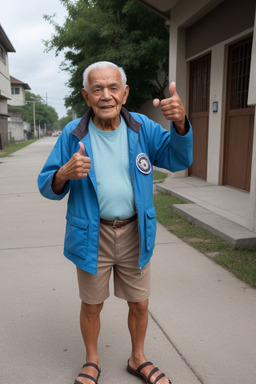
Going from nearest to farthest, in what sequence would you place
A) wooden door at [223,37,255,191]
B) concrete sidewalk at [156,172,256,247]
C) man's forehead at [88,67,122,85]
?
man's forehead at [88,67,122,85] → concrete sidewalk at [156,172,256,247] → wooden door at [223,37,255,191]

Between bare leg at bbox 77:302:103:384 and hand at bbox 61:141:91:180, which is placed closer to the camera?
hand at bbox 61:141:91:180

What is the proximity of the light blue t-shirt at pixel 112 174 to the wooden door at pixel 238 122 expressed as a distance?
540 cm

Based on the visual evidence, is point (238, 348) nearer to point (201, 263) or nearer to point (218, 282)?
point (218, 282)

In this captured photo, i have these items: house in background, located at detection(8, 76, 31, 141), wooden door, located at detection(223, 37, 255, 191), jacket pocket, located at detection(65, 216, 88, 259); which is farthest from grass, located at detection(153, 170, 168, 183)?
house in background, located at detection(8, 76, 31, 141)

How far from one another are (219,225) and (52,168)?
132 inches

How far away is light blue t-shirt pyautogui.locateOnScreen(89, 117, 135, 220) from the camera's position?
6.53 ft

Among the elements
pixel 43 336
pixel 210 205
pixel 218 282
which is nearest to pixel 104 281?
pixel 43 336

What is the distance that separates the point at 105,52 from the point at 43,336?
11530mm

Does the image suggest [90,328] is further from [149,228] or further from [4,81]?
[4,81]

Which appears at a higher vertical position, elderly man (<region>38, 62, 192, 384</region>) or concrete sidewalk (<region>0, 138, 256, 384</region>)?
elderly man (<region>38, 62, 192, 384</region>)

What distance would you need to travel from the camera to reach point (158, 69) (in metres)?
13.6

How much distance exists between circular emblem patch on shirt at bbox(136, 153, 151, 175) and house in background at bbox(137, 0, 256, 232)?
174 inches

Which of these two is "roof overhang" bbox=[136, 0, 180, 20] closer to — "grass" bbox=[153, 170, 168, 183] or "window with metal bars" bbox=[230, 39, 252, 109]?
"window with metal bars" bbox=[230, 39, 252, 109]

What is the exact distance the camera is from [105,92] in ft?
6.35
